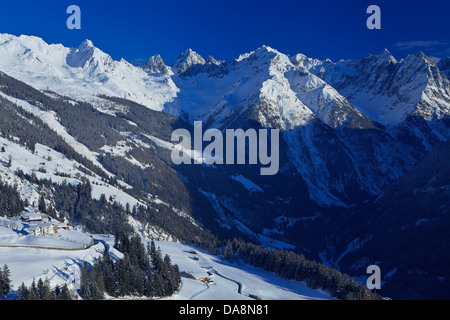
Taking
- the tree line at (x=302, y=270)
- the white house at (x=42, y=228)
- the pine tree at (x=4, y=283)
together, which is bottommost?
the tree line at (x=302, y=270)

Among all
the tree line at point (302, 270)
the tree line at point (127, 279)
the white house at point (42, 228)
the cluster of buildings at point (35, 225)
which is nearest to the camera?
the tree line at point (127, 279)

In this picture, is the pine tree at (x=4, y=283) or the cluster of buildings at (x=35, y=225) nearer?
the pine tree at (x=4, y=283)

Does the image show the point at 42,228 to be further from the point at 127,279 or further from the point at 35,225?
the point at 127,279

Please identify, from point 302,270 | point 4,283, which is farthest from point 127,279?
point 302,270

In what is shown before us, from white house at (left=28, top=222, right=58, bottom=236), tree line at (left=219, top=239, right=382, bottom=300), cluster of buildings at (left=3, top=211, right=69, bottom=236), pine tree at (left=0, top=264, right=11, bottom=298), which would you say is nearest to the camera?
pine tree at (left=0, top=264, right=11, bottom=298)

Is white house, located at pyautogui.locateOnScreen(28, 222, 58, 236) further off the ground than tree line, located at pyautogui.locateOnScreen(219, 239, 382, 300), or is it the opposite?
white house, located at pyautogui.locateOnScreen(28, 222, 58, 236)

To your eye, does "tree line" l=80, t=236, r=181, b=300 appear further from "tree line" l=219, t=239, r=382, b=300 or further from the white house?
"tree line" l=219, t=239, r=382, b=300

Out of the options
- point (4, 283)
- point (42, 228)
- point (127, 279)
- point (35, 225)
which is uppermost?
point (35, 225)

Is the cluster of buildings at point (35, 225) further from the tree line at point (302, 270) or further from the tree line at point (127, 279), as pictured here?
the tree line at point (302, 270)

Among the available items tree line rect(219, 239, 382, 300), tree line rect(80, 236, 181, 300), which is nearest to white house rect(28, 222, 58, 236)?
tree line rect(80, 236, 181, 300)

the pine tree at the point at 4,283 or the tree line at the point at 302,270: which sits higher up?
the pine tree at the point at 4,283

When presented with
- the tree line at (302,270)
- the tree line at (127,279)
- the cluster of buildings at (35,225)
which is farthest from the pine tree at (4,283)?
the tree line at (302,270)
